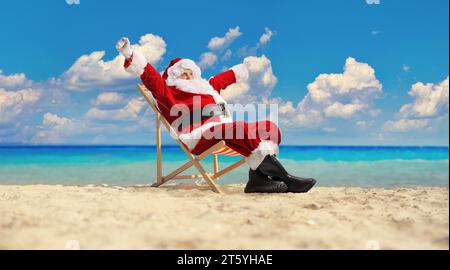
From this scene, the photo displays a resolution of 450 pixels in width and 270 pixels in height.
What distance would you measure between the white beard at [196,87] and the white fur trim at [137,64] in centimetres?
39

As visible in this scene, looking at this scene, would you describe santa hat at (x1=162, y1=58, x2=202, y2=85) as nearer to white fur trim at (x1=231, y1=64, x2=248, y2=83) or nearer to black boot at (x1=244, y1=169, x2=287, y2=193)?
white fur trim at (x1=231, y1=64, x2=248, y2=83)

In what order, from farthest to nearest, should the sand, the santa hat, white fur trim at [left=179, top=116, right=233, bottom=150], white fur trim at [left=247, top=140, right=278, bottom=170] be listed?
the santa hat
white fur trim at [left=179, top=116, right=233, bottom=150]
white fur trim at [left=247, top=140, right=278, bottom=170]
the sand

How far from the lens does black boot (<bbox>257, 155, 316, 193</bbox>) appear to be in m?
3.58

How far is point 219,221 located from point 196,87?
188 cm

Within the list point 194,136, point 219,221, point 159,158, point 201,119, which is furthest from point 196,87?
point 219,221

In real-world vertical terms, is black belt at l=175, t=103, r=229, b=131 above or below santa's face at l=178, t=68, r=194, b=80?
below

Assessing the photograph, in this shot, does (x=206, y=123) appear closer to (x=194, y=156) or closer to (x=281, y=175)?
(x=194, y=156)

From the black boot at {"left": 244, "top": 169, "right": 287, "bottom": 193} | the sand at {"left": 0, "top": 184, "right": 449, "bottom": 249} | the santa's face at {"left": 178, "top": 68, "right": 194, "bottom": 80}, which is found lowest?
the sand at {"left": 0, "top": 184, "right": 449, "bottom": 249}

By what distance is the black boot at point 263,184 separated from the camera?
360 cm

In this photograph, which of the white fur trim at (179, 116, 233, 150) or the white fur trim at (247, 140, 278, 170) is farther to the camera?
the white fur trim at (179, 116, 233, 150)

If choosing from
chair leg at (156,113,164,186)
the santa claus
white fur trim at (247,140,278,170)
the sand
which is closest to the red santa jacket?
the santa claus
